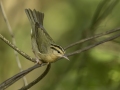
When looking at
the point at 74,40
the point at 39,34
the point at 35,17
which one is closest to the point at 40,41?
the point at 39,34

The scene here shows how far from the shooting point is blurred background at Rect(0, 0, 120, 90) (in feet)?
12.4

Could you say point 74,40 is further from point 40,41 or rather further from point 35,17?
point 40,41

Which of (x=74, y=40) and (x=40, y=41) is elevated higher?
(x=40, y=41)

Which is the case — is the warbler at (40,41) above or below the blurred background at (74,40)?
above

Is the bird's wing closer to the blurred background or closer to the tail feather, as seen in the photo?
the tail feather

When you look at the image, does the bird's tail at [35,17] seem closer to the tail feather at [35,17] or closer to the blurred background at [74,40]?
the tail feather at [35,17]

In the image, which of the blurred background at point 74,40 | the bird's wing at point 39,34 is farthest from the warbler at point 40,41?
the blurred background at point 74,40

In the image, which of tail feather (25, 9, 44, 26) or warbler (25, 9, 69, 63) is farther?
tail feather (25, 9, 44, 26)

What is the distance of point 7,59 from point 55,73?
780mm

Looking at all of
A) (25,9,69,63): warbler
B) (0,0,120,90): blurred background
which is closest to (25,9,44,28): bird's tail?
(25,9,69,63): warbler

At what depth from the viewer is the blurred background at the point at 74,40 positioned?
378cm

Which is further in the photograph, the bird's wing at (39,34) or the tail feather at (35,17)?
the tail feather at (35,17)

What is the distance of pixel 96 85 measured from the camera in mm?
3883

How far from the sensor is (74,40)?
4.65 meters
